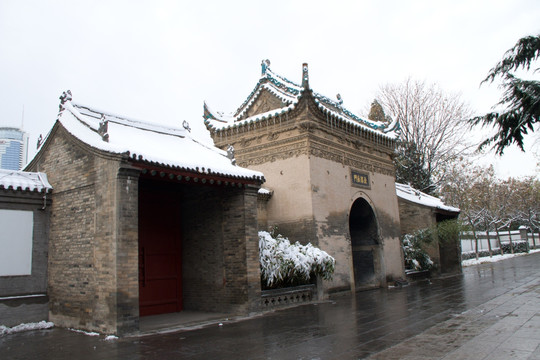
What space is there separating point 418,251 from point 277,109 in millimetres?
9319

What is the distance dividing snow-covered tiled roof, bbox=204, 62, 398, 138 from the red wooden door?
15.9 feet

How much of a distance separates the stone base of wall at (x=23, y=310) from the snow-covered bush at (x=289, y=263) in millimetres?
4724

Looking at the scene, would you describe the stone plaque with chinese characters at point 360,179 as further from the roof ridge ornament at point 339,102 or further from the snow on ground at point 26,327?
the snow on ground at point 26,327

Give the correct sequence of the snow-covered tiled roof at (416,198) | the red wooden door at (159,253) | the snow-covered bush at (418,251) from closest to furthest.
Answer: the red wooden door at (159,253) < the snow-covered bush at (418,251) < the snow-covered tiled roof at (416,198)

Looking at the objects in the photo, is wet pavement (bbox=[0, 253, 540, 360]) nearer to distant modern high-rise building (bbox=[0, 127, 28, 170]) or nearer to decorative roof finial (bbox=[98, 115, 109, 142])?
decorative roof finial (bbox=[98, 115, 109, 142])

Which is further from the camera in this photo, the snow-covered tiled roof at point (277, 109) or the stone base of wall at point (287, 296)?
the snow-covered tiled roof at point (277, 109)

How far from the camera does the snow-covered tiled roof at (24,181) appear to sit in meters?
8.41

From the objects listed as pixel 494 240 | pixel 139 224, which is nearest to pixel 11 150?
pixel 139 224

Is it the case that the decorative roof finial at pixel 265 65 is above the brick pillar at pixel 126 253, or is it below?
above

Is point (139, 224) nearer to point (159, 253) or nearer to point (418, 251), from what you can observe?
point (159, 253)

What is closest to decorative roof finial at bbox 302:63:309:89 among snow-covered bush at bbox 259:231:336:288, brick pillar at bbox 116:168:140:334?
snow-covered bush at bbox 259:231:336:288

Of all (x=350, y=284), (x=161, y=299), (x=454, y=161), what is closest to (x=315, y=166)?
(x=350, y=284)

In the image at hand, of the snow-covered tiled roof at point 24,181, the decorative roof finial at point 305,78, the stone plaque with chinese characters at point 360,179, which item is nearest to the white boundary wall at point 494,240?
the stone plaque with chinese characters at point 360,179

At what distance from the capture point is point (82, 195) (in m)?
8.33
